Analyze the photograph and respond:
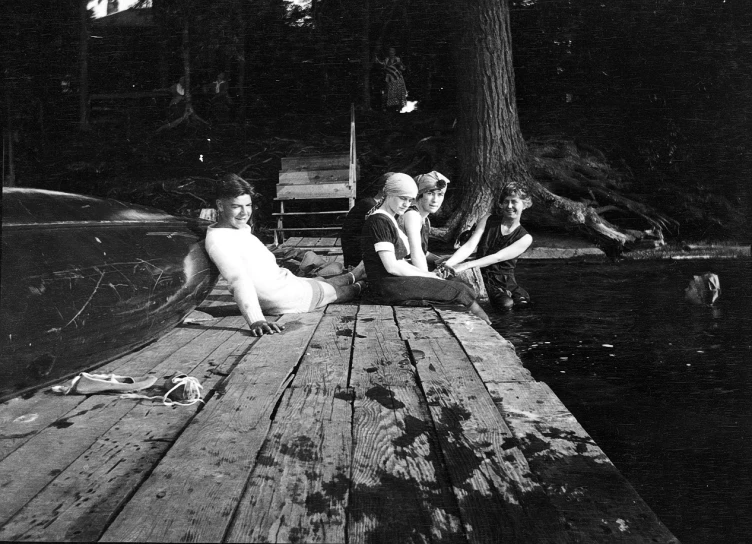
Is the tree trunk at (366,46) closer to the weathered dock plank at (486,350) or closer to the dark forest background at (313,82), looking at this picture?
the dark forest background at (313,82)

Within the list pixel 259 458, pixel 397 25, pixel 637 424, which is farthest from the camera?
pixel 397 25

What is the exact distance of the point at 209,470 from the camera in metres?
1.78

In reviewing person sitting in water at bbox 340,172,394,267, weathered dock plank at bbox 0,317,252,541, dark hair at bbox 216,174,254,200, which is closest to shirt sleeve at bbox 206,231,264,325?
dark hair at bbox 216,174,254,200

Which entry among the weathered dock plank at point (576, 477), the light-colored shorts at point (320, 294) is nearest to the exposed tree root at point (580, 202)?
the light-colored shorts at point (320, 294)

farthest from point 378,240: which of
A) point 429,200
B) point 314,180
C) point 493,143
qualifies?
point 493,143

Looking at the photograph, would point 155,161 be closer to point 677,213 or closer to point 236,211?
point 236,211

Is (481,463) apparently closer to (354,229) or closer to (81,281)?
(81,281)

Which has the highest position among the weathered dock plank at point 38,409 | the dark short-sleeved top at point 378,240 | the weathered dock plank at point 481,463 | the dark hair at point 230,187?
the dark hair at point 230,187

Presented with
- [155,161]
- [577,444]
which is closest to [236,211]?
[155,161]

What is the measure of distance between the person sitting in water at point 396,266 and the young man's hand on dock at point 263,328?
1149mm

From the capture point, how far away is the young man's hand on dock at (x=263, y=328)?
11.6ft

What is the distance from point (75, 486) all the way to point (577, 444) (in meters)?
1.35

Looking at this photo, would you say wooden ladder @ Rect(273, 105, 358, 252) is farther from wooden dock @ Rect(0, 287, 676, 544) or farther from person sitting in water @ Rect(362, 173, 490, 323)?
wooden dock @ Rect(0, 287, 676, 544)

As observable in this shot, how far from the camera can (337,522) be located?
4.96 feet
